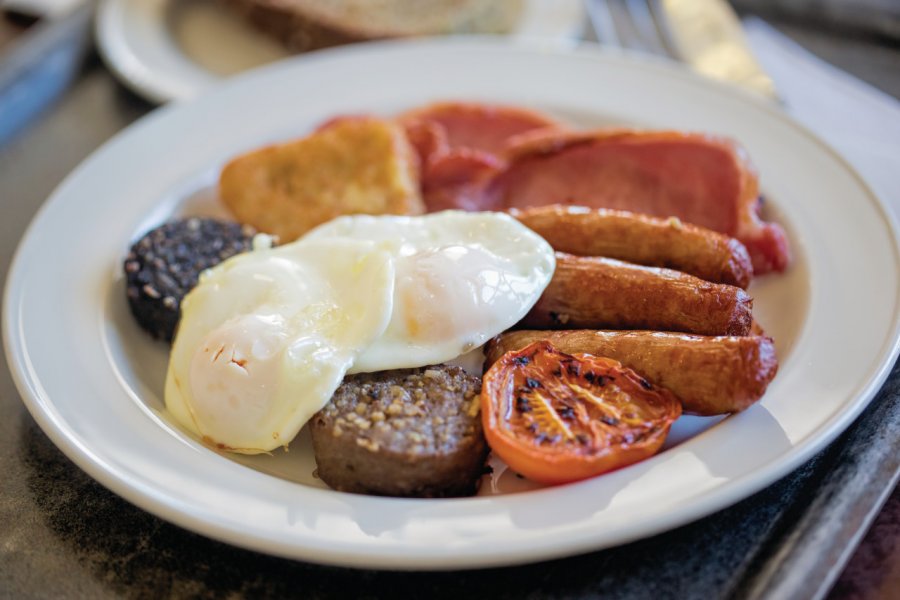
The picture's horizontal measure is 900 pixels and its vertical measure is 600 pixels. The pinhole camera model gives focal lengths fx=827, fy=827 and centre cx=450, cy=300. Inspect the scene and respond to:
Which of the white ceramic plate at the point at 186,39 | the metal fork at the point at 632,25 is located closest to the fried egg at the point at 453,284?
the white ceramic plate at the point at 186,39

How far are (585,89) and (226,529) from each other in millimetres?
2481

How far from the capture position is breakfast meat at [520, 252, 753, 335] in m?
2.16

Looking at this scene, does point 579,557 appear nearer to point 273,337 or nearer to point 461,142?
point 273,337

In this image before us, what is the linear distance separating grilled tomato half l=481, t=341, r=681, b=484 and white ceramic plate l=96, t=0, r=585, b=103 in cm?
245

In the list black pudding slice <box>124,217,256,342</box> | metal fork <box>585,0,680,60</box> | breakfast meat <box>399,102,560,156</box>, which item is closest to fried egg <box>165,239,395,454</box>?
black pudding slice <box>124,217,256,342</box>

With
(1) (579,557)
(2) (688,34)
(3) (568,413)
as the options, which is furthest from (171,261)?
(2) (688,34)

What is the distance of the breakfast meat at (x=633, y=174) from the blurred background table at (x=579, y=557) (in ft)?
2.93

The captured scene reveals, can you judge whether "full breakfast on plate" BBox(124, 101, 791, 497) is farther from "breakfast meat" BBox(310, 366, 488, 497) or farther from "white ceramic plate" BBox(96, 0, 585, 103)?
"white ceramic plate" BBox(96, 0, 585, 103)

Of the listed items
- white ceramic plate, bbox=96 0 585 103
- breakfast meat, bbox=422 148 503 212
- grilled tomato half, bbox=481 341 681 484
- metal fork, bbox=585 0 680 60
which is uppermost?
metal fork, bbox=585 0 680 60

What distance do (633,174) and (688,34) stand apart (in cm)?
141

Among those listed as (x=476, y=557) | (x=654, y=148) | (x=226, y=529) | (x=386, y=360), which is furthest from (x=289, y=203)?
(x=476, y=557)

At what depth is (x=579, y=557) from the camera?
6.13 feet

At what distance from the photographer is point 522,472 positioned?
1914mm

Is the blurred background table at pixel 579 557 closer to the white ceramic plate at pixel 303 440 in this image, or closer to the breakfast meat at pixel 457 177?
the white ceramic plate at pixel 303 440
